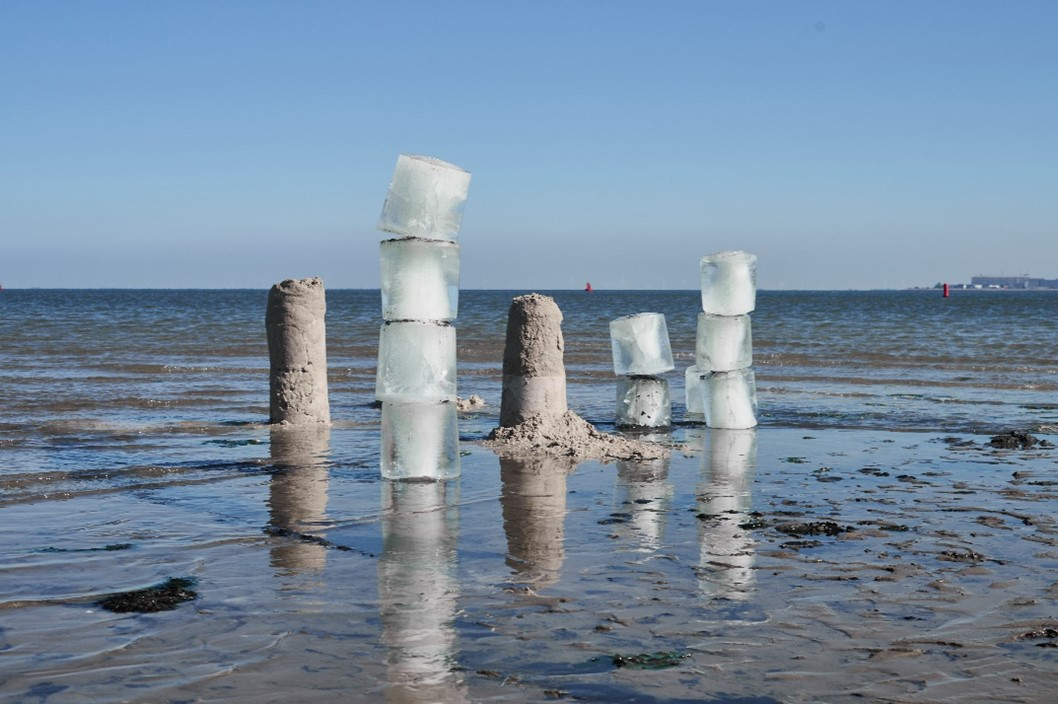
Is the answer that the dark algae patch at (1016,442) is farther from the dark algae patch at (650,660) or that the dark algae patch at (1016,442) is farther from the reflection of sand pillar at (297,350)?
the dark algae patch at (650,660)

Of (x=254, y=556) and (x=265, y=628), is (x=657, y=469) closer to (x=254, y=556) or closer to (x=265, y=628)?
(x=254, y=556)

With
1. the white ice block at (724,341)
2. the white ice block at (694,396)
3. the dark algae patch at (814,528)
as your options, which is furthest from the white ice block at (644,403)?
the dark algae patch at (814,528)

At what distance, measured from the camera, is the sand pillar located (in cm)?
1180

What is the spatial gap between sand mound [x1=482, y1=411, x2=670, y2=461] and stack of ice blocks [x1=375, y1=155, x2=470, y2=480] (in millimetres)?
2081

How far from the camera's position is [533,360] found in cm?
1180

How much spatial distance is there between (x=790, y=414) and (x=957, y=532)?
26.4ft

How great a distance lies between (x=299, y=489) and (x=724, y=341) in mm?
5555

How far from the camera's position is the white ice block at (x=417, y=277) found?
9.12 metres

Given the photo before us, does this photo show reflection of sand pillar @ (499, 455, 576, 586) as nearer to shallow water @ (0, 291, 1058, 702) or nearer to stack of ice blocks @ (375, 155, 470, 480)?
shallow water @ (0, 291, 1058, 702)

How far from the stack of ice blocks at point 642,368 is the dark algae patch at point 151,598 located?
7.60 metres

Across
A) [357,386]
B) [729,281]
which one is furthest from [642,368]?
[357,386]

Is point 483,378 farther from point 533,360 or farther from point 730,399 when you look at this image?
point 533,360

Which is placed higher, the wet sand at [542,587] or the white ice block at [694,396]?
the white ice block at [694,396]

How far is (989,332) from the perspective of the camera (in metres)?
41.0
